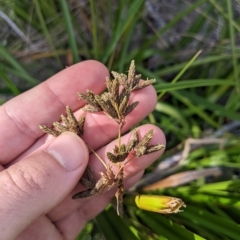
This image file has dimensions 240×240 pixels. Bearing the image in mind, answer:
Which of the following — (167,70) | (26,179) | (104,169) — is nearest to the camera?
(26,179)

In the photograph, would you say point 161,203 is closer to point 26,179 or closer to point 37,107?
point 26,179

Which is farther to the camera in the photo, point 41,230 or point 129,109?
point 41,230

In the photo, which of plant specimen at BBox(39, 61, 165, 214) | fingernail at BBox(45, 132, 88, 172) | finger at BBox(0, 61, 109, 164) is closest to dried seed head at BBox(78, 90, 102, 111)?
plant specimen at BBox(39, 61, 165, 214)

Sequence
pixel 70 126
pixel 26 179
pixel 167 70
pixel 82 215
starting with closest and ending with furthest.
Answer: pixel 26 179 < pixel 70 126 < pixel 82 215 < pixel 167 70

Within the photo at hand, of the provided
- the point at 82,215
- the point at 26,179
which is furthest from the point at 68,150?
the point at 82,215

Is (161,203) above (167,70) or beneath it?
beneath

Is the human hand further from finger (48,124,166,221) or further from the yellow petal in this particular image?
the yellow petal

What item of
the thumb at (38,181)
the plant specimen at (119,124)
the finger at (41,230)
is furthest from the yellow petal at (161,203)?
the finger at (41,230)

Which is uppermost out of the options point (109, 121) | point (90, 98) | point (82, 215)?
point (90, 98)
